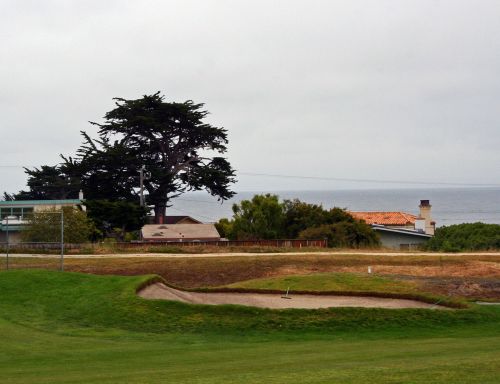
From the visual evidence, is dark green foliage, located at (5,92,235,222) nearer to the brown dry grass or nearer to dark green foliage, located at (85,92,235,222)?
dark green foliage, located at (85,92,235,222)

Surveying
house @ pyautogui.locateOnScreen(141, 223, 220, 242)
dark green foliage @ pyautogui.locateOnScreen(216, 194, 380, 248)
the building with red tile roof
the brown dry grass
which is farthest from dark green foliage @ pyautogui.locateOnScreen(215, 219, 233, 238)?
the brown dry grass

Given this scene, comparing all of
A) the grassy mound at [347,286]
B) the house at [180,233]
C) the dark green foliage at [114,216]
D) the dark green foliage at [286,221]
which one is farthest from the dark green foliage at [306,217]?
the grassy mound at [347,286]

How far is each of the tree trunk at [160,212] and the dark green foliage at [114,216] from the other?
1191 centimetres

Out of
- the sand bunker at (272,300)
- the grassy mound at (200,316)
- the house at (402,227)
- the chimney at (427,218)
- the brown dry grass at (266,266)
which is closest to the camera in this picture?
the grassy mound at (200,316)

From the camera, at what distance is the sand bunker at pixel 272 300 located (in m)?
21.6

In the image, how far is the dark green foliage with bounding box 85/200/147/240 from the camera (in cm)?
6088

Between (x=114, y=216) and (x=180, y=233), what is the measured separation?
742 centimetres

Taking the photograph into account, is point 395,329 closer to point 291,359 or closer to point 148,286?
point 291,359

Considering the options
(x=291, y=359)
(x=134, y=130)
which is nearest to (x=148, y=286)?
(x=291, y=359)

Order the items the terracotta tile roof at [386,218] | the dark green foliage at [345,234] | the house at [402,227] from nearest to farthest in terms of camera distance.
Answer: the dark green foliage at [345,234] < the house at [402,227] < the terracotta tile roof at [386,218]

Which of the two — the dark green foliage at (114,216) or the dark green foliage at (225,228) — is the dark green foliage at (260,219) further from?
the dark green foliage at (114,216)

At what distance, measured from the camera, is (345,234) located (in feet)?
178

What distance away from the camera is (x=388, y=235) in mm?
61781

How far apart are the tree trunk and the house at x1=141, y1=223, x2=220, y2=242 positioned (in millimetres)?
16745
